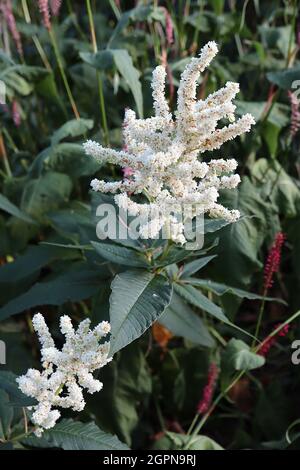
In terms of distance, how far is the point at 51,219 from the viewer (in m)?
1.89

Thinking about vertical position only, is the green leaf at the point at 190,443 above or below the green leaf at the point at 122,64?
below

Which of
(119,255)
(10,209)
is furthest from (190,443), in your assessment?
Result: (10,209)

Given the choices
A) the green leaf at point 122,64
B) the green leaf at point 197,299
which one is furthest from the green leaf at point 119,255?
the green leaf at point 122,64

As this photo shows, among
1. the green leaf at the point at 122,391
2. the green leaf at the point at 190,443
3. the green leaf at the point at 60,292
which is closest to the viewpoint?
the green leaf at the point at 60,292

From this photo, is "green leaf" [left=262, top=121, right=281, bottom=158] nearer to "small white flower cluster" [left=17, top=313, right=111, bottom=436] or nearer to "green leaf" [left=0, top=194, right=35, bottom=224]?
"green leaf" [left=0, top=194, right=35, bottom=224]

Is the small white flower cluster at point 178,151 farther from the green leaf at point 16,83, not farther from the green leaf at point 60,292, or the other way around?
the green leaf at point 16,83

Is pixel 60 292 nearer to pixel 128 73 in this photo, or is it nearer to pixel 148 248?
pixel 148 248

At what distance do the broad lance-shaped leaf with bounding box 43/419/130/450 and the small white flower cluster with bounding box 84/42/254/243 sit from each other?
1.31ft

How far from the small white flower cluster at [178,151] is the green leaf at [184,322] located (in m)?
0.37

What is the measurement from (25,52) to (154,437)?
1502 mm

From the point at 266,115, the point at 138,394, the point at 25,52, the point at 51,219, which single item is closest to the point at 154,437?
the point at 138,394

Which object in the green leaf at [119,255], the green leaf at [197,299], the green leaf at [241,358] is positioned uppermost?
the green leaf at [119,255]

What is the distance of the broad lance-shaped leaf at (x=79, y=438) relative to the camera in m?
1.32

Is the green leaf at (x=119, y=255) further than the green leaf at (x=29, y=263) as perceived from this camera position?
No
